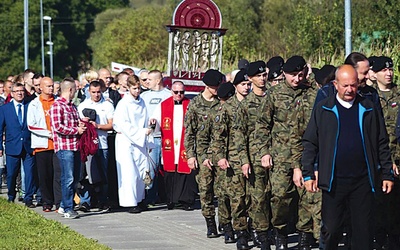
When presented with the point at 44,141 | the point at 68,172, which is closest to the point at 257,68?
the point at 68,172

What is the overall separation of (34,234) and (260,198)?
3.18 m

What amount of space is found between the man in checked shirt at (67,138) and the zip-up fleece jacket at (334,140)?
6.03m

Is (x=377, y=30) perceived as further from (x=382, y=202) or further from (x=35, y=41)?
(x=35, y=41)

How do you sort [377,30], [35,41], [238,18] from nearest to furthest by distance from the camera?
1. [377,30]
2. [238,18]
3. [35,41]

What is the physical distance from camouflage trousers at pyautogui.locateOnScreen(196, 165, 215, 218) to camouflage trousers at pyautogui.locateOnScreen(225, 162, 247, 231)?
762 millimetres

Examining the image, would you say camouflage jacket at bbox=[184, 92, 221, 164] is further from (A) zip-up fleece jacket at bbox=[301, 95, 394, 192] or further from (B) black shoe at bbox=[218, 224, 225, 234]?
(A) zip-up fleece jacket at bbox=[301, 95, 394, 192]

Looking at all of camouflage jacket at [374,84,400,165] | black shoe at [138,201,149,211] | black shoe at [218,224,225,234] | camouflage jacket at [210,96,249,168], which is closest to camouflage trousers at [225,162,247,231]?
camouflage jacket at [210,96,249,168]

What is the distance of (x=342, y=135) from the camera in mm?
9312

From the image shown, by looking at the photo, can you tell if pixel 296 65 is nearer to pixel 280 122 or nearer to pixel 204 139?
pixel 280 122

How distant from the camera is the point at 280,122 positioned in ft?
36.4

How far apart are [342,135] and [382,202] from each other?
221 cm

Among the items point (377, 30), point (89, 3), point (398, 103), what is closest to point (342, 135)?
point (398, 103)

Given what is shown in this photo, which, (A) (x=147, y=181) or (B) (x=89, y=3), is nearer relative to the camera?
(A) (x=147, y=181)

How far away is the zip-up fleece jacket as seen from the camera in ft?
30.5
